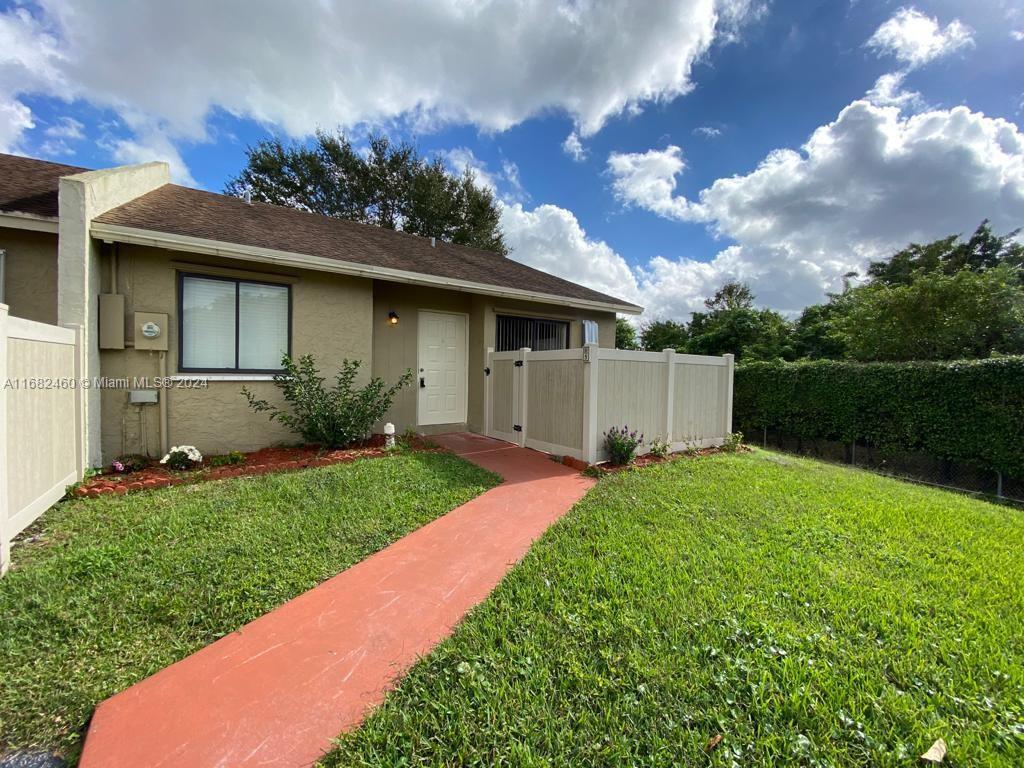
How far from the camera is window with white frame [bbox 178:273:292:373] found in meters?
5.86

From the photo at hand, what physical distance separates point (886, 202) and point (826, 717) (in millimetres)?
19984

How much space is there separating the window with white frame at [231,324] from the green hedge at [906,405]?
11.1 meters

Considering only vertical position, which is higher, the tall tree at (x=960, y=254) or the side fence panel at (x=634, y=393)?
the tall tree at (x=960, y=254)

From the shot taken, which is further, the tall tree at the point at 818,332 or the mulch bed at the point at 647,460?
the tall tree at the point at 818,332

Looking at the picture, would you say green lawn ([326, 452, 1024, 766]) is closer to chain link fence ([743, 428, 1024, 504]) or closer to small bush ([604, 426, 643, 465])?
small bush ([604, 426, 643, 465])

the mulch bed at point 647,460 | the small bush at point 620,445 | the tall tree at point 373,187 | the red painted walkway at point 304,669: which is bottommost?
the red painted walkway at point 304,669

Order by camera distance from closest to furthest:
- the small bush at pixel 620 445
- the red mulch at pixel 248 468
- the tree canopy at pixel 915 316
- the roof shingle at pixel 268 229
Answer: the red mulch at pixel 248 468, the roof shingle at pixel 268 229, the small bush at pixel 620 445, the tree canopy at pixel 915 316

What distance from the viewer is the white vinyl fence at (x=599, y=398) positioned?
6258 millimetres

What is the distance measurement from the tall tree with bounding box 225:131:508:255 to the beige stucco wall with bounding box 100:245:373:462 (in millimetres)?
15366

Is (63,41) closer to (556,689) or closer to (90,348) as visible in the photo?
(90,348)

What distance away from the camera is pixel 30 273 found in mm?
5410

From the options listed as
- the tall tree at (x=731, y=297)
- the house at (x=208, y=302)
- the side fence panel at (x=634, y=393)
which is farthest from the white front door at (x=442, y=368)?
the tall tree at (x=731, y=297)

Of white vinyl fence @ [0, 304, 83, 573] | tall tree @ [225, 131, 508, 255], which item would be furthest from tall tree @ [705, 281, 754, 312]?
white vinyl fence @ [0, 304, 83, 573]

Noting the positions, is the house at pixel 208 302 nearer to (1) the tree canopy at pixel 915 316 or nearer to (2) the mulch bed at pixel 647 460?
(2) the mulch bed at pixel 647 460
